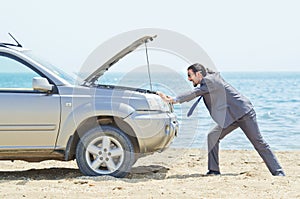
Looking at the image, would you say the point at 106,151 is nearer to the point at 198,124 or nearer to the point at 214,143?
the point at 214,143

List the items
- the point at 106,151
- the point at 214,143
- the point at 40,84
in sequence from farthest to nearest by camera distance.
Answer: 1. the point at 214,143
2. the point at 106,151
3. the point at 40,84

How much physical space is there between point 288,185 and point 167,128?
5.52 ft

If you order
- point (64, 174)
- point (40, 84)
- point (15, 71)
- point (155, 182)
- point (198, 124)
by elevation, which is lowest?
point (198, 124)

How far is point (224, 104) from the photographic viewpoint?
286 inches

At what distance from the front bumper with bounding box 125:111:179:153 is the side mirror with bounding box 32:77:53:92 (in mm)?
1063

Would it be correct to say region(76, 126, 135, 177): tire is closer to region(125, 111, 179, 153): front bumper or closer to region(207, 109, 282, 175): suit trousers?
region(125, 111, 179, 153): front bumper

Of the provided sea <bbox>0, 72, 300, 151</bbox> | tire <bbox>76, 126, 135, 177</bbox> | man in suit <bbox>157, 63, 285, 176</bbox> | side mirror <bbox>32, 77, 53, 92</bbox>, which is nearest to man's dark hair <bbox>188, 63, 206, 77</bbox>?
Answer: man in suit <bbox>157, 63, 285, 176</bbox>

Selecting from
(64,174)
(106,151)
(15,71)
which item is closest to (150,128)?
(106,151)

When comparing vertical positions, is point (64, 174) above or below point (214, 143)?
below

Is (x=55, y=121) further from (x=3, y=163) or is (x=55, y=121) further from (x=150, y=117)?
(x=3, y=163)

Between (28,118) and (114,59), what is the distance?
1384 mm

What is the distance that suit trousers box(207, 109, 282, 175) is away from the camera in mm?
7330

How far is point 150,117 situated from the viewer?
22.9 feet

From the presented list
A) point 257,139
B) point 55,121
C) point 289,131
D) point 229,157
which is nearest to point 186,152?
point 229,157
